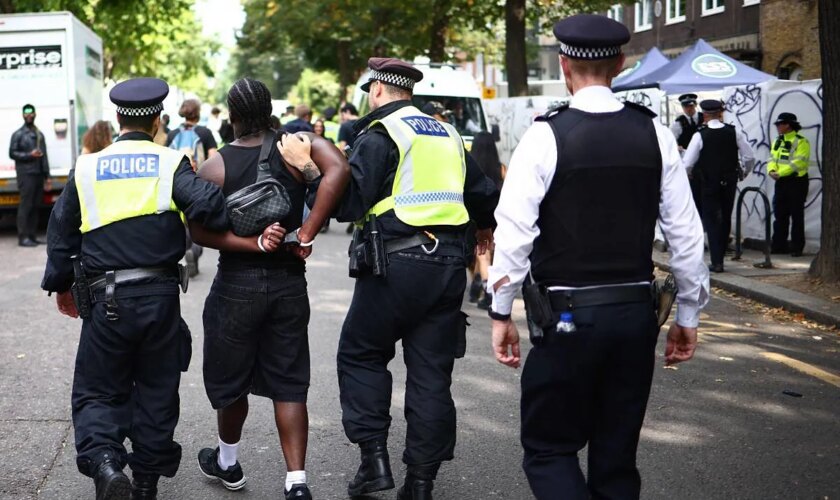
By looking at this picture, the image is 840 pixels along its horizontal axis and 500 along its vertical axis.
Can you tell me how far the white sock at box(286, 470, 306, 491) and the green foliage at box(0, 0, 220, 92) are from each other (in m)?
19.1

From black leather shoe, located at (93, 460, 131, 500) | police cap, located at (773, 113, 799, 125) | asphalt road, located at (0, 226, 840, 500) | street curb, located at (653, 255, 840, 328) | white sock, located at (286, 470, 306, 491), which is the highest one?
police cap, located at (773, 113, 799, 125)

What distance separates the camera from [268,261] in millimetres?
4637

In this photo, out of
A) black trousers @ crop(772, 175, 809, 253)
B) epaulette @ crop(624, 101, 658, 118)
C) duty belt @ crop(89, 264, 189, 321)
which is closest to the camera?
epaulette @ crop(624, 101, 658, 118)

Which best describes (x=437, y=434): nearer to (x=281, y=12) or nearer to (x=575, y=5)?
(x=575, y=5)

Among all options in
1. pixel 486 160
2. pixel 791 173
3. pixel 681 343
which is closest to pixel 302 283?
pixel 681 343

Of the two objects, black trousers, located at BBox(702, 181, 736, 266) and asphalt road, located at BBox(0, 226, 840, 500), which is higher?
black trousers, located at BBox(702, 181, 736, 266)

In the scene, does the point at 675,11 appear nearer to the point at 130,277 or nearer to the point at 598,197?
the point at 130,277

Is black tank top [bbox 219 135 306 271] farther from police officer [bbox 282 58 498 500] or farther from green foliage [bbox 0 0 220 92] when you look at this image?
green foliage [bbox 0 0 220 92]

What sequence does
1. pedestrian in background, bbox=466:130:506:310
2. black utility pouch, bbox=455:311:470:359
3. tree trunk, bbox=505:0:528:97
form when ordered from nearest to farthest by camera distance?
black utility pouch, bbox=455:311:470:359 < pedestrian in background, bbox=466:130:506:310 < tree trunk, bbox=505:0:528:97

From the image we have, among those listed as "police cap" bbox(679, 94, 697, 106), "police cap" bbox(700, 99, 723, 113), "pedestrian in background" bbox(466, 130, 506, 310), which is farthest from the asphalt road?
"police cap" bbox(679, 94, 697, 106)

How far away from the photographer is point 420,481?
4.66m

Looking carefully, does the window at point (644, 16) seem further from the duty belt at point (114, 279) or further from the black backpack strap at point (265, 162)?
the duty belt at point (114, 279)

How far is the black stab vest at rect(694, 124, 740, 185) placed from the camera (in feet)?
40.1

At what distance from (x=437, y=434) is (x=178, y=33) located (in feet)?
112
